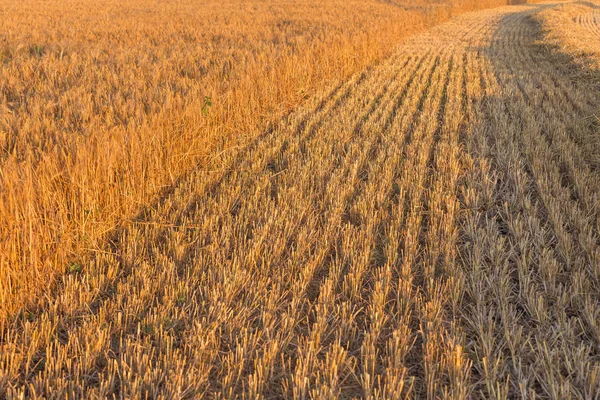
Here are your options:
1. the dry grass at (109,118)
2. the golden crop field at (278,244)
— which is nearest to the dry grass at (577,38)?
the golden crop field at (278,244)

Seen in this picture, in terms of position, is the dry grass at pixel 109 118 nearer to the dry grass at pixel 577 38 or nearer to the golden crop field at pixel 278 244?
the golden crop field at pixel 278 244

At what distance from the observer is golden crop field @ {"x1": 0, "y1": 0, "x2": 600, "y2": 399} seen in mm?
2154

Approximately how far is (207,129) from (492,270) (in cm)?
320

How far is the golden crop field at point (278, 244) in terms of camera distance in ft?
7.07

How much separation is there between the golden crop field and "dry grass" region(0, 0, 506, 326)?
0.9 inches

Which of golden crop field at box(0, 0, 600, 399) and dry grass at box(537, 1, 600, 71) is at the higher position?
dry grass at box(537, 1, 600, 71)

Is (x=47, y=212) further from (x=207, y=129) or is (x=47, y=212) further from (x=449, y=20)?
(x=449, y=20)

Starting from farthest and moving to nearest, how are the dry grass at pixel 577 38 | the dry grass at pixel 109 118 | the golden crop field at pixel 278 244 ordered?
the dry grass at pixel 577 38 → the dry grass at pixel 109 118 → the golden crop field at pixel 278 244

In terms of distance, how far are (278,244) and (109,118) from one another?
6.18 ft

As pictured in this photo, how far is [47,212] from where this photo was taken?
2.78 m

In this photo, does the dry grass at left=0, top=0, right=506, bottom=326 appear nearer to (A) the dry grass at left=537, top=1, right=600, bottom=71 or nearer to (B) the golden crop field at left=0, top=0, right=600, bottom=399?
(B) the golden crop field at left=0, top=0, right=600, bottom=399

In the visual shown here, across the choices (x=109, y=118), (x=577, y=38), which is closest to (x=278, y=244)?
(x=109, y=118)

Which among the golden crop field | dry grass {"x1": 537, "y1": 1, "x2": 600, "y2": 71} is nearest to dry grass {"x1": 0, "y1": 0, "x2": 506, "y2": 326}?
the golden crop field

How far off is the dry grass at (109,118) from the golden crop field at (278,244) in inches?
0.9
